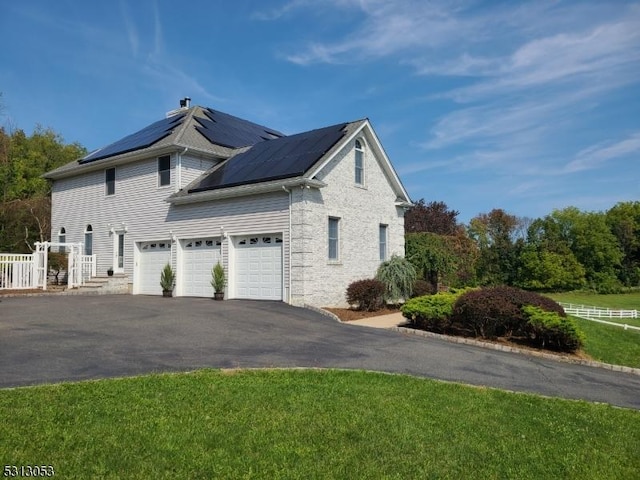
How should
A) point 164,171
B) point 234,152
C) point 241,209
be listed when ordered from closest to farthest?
point 241,209 → point 164,171 → point 234,152

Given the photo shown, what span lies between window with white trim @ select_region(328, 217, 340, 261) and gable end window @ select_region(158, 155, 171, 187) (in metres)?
7.40

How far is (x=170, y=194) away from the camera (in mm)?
21062

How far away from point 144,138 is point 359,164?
1061 cm

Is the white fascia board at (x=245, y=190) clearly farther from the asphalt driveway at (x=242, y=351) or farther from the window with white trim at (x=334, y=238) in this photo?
the asphalt driveway at (x=242, y=351)

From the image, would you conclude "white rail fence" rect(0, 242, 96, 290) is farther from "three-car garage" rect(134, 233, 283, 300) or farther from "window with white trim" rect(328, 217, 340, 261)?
"window with white trim" rect(328, 217, 340, 261)

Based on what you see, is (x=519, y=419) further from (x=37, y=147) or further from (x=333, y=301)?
(x=37, y=147)

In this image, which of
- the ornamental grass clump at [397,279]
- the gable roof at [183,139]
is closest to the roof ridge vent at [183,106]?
the gable roof at [183,139]

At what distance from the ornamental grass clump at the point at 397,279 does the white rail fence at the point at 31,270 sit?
13.2m

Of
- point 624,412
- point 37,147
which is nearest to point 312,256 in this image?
point 624,412

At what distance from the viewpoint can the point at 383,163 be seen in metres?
21.7

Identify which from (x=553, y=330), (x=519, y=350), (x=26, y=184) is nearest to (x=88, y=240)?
(x=519, y=350)

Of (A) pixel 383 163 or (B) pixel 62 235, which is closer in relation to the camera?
(A) pixel 383 163

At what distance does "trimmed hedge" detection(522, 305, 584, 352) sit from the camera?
470 inches

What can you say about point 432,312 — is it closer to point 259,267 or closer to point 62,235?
point 259,267
